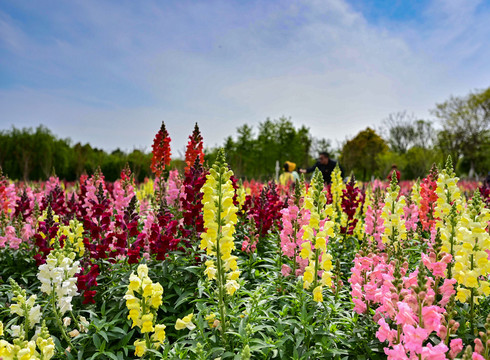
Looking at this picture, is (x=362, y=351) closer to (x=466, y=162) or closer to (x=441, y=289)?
(x=441, y=289)

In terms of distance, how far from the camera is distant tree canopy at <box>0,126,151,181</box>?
23.6 meters

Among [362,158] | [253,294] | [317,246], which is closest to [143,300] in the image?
[253,294]

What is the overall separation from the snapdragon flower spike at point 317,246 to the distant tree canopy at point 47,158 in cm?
2040

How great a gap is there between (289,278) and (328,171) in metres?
7.68

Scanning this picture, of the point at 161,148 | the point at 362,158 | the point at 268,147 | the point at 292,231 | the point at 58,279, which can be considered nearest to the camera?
the point at 58,279

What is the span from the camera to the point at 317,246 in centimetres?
351

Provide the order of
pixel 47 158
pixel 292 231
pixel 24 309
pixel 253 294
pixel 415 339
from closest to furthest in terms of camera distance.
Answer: pixel 415 339 < pixel 24 309 < pixel 253 294 < pixel 292 231 < pixel 47 158

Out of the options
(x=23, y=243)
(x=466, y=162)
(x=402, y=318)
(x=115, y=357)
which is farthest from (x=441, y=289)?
(x=466, y=162)

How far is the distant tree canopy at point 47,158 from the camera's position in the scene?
23594mm

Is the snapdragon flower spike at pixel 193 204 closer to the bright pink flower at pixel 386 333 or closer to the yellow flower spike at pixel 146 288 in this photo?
the yellow flower spike at pixel 146 288

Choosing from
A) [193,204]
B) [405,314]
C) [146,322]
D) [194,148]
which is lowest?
[146,322]

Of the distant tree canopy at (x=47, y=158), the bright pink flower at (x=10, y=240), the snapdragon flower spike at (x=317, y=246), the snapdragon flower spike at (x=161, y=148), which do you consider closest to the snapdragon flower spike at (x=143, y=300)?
the snapdragon flower spike at (x=317, y=246)

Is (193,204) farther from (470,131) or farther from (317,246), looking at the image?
(470,131)

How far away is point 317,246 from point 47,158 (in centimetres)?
2497
